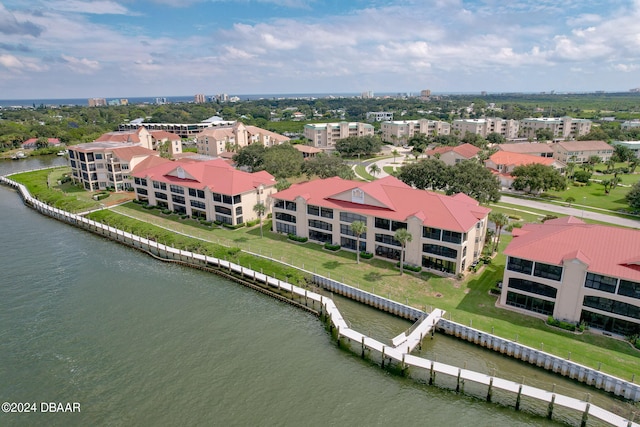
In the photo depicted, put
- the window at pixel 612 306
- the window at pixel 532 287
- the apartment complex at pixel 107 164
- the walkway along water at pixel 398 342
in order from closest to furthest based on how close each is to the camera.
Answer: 1. the walkway along water at pixel 398 342
2. the window at pixel 612 306
3. the window at pixel 532 287
4. the apartment complex at pixel 107 164

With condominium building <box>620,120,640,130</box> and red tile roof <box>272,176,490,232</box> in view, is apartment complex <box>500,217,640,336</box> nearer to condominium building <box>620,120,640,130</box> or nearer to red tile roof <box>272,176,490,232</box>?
red tile roof <box>272,176,490,232</box>

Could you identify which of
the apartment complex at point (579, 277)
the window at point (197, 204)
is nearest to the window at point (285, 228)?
the window at point (197, 204)

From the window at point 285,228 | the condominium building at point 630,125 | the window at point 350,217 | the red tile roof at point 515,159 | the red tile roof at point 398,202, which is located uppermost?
the condominium building at point 630,125

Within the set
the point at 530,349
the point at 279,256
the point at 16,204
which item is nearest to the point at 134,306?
the point at 279,256

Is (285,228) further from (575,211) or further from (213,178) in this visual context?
(575,211)

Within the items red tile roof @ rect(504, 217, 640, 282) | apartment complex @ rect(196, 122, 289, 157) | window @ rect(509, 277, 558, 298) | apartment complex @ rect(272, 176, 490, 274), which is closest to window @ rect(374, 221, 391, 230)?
apartment complex @ rect(272, 176, 490, 274)

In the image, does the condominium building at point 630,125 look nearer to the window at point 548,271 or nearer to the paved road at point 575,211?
the paved road at point 575,211
